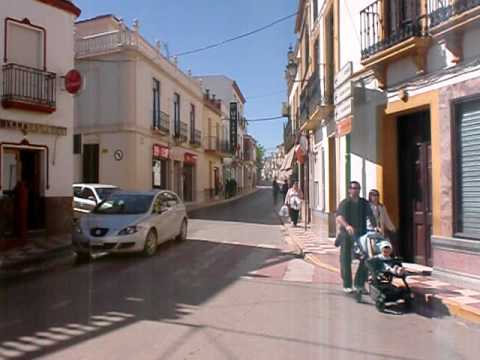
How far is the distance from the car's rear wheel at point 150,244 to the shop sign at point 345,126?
16.3 feet

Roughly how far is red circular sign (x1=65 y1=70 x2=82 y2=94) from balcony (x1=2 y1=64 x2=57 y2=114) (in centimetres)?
37

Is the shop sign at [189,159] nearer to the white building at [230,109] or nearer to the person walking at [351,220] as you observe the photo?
the white building at [230,109]

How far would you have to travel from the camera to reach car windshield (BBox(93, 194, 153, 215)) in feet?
38.8

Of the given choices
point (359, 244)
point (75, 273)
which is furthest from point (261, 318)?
point (75, 273)

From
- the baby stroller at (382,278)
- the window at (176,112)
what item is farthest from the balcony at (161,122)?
Answer: the baby stroller at (382,278)

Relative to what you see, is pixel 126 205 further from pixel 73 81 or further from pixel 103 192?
pixel 103 192

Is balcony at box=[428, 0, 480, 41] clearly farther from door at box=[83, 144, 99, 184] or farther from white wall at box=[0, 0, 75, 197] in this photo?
door at box=[83, 144, 99, 184]

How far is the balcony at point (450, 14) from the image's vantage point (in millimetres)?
7293

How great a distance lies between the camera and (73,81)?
14.6 m

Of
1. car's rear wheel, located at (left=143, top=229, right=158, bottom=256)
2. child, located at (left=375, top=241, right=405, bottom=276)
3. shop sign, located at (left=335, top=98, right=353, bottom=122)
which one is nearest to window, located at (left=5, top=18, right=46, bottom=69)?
car's rear wheel, located at (left=143, top=229, right=158, bottom=256)

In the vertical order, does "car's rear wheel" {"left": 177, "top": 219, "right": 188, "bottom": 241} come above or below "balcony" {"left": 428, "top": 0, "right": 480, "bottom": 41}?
below

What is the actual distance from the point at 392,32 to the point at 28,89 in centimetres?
944

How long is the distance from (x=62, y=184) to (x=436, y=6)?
11222mm

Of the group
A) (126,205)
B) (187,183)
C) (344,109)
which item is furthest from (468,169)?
(187,183)
